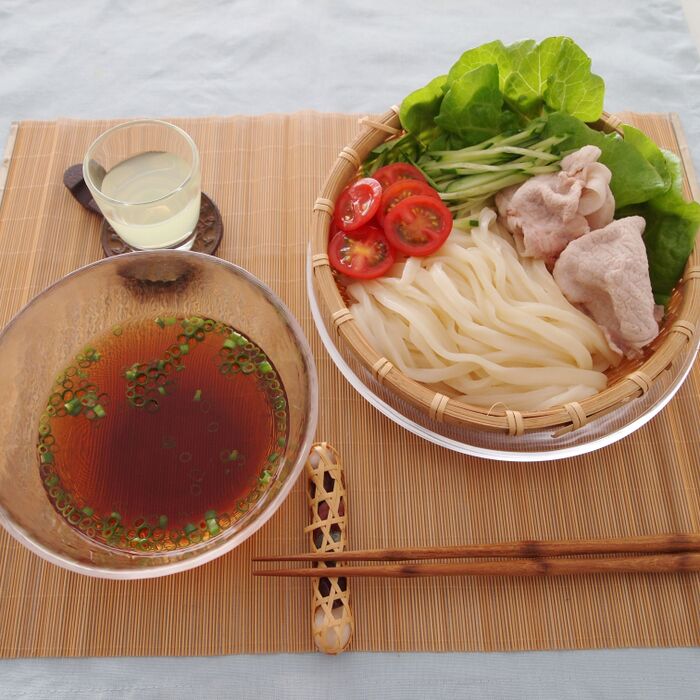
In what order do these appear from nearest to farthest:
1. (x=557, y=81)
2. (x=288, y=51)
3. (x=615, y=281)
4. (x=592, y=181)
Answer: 1. (x=615, y=281)
2. (x=592, y=181)
3. (x=557, y=81)
4. (x=288, y=51)

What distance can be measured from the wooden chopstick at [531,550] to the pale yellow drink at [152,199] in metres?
1.04

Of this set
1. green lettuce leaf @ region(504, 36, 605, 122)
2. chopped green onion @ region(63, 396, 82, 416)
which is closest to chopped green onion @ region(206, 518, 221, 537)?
chopped green onion @ region(63, 396, 82, 416)

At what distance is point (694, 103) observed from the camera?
2631mm

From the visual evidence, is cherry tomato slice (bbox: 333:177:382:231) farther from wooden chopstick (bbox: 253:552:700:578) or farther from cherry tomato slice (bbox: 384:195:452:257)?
wooden chopstick (bbox: 253:552:700:578)

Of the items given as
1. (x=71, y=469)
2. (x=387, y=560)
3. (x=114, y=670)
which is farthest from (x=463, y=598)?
(x=71, y=469)

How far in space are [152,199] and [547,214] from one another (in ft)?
4.21

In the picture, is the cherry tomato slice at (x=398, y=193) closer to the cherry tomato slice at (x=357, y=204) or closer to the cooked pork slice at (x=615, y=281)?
the cherry tomato slice at (x=357, y=204)

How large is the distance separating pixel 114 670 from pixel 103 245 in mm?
1345

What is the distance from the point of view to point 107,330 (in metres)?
1.90

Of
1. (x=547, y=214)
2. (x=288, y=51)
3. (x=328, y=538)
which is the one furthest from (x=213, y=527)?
(x=288, y=51)

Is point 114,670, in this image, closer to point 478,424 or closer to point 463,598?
point 463,598

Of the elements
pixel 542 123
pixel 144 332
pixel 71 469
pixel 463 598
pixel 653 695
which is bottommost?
pixel 653 695

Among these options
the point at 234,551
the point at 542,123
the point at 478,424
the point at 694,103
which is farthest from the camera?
the point at 694,103

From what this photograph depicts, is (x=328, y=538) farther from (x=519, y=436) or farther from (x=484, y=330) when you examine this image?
(x=484, y=330)
